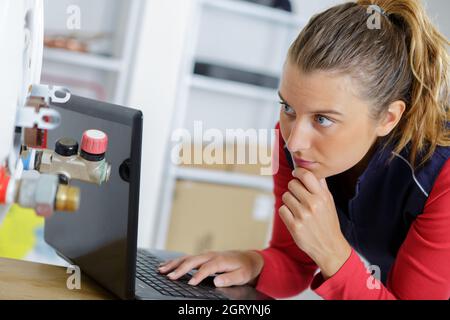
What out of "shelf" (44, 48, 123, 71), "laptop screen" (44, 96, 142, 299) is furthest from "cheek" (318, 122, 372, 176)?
"shelf" (44, 48, 123, 71)

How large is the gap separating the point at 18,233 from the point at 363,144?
4.47 feet

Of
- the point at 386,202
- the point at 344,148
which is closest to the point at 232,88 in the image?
the point at 386,202

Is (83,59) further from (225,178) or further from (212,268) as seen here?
(212,268)

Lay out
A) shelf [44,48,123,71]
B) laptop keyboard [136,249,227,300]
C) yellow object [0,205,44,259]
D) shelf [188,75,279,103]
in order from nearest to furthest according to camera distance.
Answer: laptop keyboard [136,249,227,300]
yellow object [0,205,44,259]
shelf [44,48,123,71]
shelf [188,75,279,103]

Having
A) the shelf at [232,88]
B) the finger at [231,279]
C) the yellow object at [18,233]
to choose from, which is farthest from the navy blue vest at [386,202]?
the shelf at [232,88]

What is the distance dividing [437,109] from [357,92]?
17cm

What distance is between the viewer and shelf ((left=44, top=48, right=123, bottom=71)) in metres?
2.18

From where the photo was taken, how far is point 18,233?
2.04 meters

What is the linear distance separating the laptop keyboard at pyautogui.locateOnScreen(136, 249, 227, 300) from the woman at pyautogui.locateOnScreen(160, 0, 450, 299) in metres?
0.02

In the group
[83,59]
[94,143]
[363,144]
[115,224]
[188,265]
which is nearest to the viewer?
[94,143]

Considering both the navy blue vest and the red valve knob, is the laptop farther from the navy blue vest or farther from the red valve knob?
the navy blue vest
